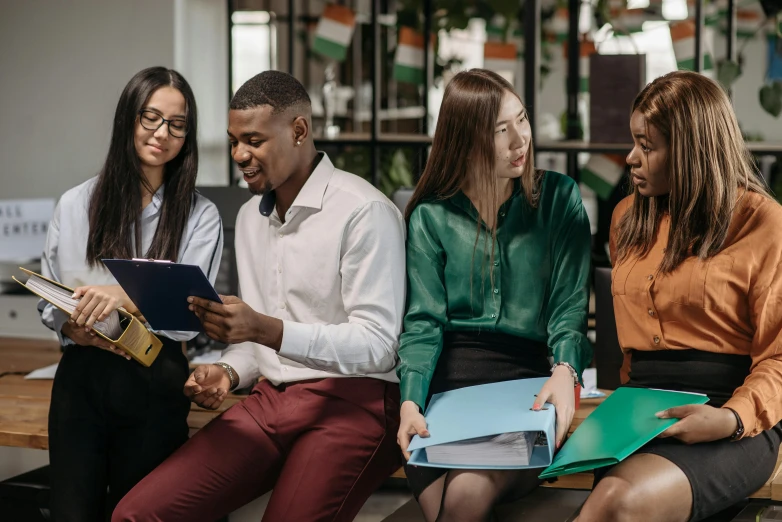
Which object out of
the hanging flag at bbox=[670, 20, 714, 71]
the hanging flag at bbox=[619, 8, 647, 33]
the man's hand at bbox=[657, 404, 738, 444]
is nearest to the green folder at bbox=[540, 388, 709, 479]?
the man's hand at bbox=[657, 404, 738, 444]

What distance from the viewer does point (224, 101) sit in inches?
157

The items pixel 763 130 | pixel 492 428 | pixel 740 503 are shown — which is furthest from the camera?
pixel 763 130

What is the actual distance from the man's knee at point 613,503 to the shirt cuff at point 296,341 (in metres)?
0.64

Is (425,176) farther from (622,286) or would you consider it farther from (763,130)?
(763,130)

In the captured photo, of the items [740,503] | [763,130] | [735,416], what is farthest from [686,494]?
[763,130]

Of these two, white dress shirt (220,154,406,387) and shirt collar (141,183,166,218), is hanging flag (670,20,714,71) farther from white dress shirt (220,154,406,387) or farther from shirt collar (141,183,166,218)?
shirt collar (141,183,166,218)

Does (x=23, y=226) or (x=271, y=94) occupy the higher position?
(x=271, y=94)

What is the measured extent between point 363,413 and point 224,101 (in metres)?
2.22

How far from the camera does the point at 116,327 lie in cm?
210

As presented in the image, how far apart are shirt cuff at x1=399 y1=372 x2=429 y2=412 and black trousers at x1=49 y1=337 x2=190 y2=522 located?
521 millimetres

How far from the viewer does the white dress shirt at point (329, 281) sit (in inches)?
80.5

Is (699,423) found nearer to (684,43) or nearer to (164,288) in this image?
(164,288)

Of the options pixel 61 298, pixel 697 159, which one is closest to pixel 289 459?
pixel 61 298

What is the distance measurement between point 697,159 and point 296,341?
0.88m
